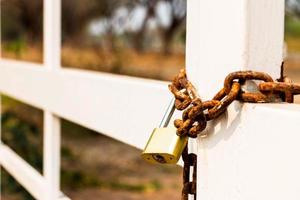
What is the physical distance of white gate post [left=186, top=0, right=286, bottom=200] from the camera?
0.44m

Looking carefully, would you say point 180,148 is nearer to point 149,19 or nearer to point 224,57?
point 224,57

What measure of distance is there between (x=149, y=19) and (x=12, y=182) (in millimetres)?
6092

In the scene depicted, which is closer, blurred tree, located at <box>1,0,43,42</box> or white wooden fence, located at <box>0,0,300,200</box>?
white wooden fence, located at <box>0,0,300,200</box>

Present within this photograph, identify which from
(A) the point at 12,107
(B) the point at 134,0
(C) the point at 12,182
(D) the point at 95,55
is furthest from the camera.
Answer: (B) the point at 134,0

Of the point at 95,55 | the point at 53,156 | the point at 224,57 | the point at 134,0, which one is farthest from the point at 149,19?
the point at 224,57

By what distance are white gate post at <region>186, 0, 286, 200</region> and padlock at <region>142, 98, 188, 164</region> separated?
0.04 metres

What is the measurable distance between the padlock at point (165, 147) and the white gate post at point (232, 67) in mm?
35

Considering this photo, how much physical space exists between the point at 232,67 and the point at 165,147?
0.32 feet

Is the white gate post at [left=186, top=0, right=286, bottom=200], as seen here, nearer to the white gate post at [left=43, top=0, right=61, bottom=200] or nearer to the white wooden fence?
the white wooden fence

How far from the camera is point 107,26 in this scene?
10.2 metres

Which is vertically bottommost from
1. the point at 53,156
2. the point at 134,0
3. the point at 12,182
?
the point at 12,182

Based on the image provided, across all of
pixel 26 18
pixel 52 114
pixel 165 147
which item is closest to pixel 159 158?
pixel 165 147

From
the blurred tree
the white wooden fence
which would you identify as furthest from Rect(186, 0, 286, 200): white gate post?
the blurred tree

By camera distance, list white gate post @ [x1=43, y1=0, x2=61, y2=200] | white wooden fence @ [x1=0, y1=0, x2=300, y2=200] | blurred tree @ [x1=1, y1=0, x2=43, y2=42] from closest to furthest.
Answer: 1. white wooden fence @ [x1=0, y1=0, x2=300, y2=200]
2. white gate post @ [x1=43, y1=0, x2=61, y2=200]
3. blurred tree @ [x1=1, y1=0, x2=43, y2=42]
